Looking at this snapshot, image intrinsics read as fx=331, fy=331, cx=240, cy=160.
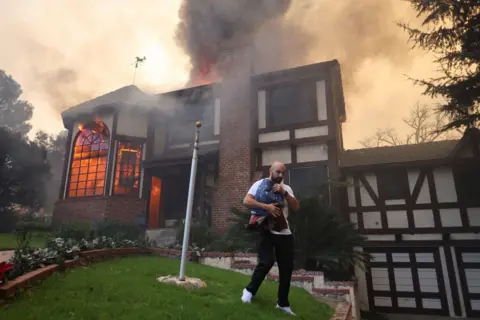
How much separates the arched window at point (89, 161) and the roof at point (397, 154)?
9972 millimetres

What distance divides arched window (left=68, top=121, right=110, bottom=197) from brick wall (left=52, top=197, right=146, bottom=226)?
0.51 meters

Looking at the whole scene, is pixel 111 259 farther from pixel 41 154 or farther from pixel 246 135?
pixel 41 154

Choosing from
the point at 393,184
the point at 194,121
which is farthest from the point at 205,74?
the point at 393,184

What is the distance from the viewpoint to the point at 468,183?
995 centimetres

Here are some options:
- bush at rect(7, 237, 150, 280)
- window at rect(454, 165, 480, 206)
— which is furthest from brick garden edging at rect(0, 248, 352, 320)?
window at rect(454, 165, 480, 206)

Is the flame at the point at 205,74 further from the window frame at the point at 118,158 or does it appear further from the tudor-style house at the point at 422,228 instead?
the tudor-style house at the point at 422,228

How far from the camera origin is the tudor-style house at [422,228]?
959 centimetres

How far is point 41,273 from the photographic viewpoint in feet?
13.6

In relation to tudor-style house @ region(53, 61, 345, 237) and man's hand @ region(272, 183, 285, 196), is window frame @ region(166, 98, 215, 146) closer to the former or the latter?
tudor-style house @ region(53, 61, 345, 237)

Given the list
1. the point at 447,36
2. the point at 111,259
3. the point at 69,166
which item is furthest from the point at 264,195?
the point at 69,166

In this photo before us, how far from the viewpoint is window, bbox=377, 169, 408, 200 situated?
34.8 feet

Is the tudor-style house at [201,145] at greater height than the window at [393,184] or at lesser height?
greater

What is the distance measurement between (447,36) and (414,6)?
124 centimetres

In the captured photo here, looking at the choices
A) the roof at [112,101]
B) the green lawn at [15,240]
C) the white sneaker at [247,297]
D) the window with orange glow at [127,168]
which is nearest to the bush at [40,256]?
the white sneaker at [247,297]
